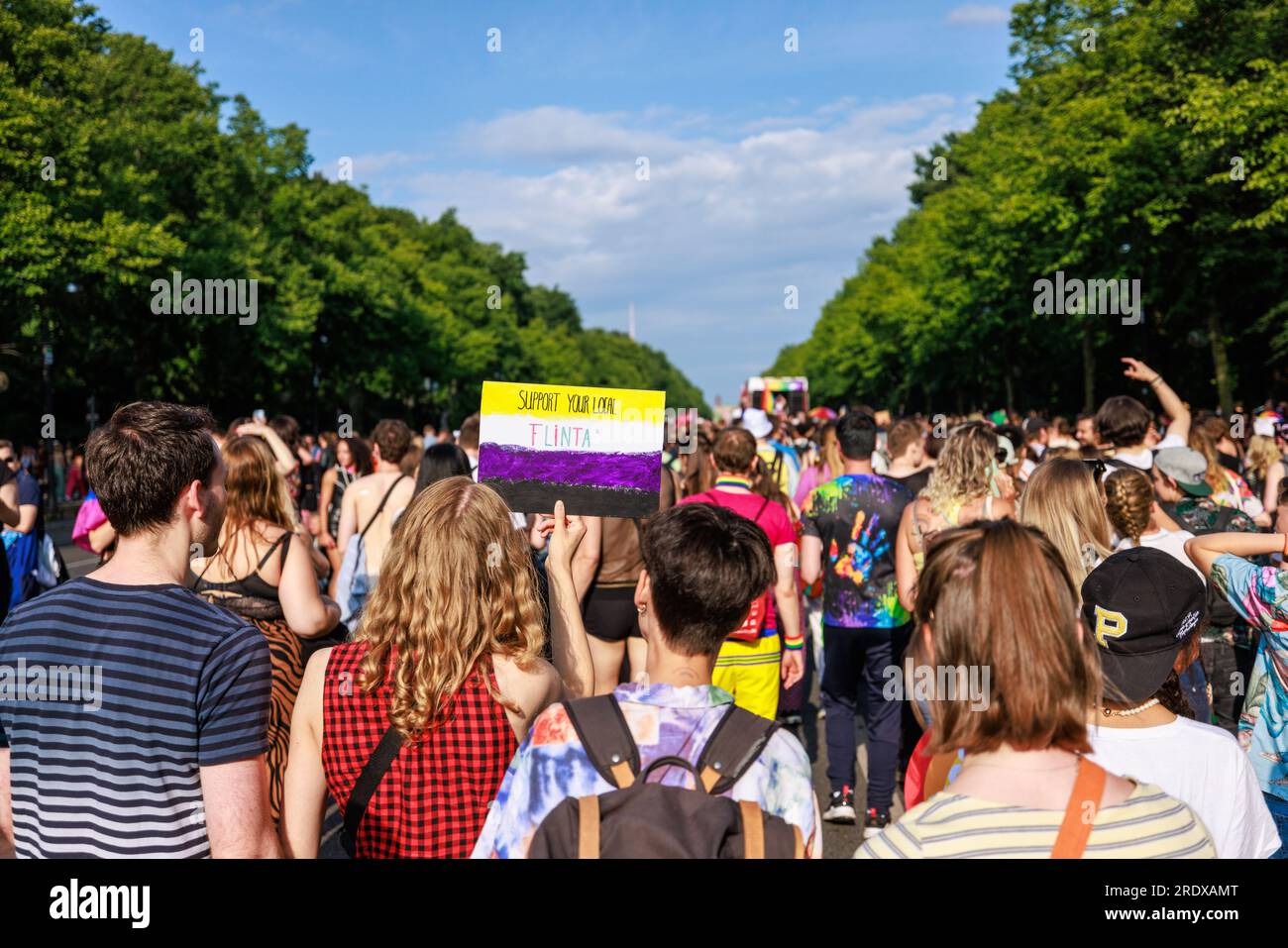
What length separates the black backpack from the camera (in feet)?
6.96

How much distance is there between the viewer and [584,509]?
3854mm

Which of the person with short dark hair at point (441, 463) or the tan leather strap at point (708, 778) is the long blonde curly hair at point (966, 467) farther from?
the tan leather strap at point (708, 778)

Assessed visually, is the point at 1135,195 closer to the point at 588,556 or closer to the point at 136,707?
the point at 588,556

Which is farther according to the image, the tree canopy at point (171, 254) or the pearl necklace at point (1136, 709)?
the tree canopy at point (171, 254)

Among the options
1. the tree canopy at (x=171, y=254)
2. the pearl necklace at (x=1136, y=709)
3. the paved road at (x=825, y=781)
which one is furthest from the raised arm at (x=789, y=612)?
the tree canopy at (x=171, y=254)

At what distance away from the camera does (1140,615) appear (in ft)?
10.8

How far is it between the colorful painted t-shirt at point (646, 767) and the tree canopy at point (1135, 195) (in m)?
14.1

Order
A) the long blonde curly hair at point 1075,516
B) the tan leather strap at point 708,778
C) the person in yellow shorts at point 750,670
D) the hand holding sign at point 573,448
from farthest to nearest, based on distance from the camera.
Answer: the person in yellow shorts at point 750,670 → the long blonde curly hair at point 1075,516 → the hand holding sign at point 573,448 → the tan leather strap at point 708,778

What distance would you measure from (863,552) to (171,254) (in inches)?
1085

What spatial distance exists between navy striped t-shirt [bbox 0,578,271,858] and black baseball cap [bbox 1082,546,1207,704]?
7.02 feet

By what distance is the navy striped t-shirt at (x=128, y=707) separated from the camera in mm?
2479

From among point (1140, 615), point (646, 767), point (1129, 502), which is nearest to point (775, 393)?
point (1129, 502)

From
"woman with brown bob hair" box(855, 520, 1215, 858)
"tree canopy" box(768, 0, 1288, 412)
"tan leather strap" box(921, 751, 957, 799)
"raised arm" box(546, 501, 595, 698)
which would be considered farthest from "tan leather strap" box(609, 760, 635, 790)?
"tree canopy" box(768, 0, 1288, 412)

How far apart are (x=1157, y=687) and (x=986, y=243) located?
117 feet
